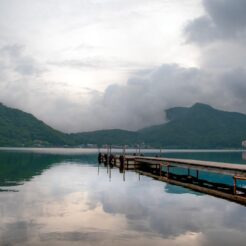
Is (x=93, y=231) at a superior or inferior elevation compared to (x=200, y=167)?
inferior

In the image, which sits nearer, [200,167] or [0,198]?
[0,198]

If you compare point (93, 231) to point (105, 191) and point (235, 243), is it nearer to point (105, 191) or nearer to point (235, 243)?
point (235, 243)

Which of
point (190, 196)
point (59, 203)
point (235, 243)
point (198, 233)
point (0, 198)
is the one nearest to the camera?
point (235, 243)

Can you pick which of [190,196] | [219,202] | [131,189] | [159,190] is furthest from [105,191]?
[219,202]

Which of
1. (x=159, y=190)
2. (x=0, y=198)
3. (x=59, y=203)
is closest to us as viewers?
(x=59, y=203)

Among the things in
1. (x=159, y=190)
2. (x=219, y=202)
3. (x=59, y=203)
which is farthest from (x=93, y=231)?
(x=159, y=190)

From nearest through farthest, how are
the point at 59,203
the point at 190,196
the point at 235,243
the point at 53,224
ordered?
the point at 235,243, the point at 53,224, the point at 59,203, the point at 190,196

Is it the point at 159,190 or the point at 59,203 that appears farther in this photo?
the point at 159,190

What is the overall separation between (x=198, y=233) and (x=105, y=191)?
18777 millimetres

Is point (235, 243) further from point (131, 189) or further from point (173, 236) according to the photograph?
point (131, 189)

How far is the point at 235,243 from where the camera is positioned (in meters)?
17.4

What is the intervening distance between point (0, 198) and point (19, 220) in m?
9.40

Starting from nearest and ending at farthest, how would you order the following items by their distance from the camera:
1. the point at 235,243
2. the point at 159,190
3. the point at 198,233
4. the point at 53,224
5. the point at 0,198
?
the point at 235,243 < the point at 198,233 < the point at 53,224 < the point at 0,198 < the point at 159,190

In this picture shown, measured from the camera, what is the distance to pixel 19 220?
70.3 ft
